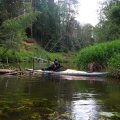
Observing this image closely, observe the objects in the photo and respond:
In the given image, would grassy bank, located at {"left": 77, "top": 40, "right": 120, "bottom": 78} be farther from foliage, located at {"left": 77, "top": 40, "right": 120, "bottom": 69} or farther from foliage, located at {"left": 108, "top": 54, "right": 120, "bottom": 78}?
foliage, located at {"left": 108, "top": 54, "right": 120, "bottom": 78}

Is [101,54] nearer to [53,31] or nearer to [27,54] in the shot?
[27,54]

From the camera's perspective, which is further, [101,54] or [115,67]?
[101,54]

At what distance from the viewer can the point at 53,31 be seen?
214ft

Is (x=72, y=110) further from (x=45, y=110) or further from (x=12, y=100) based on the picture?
(x=12, y=100)

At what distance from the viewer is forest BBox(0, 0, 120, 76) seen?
25516mm

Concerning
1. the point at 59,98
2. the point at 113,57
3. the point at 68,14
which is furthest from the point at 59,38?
the point at 59,98

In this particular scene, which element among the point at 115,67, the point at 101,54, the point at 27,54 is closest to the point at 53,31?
the point at 27,54

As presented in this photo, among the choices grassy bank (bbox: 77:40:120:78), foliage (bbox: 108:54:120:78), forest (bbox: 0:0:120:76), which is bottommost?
foliage (bbox: 108:54:120:78)

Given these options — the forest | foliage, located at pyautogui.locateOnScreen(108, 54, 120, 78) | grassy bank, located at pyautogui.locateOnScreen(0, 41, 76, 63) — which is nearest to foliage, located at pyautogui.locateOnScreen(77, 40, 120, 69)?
the forest

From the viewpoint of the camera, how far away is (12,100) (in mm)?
12039

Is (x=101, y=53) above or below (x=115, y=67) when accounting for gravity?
above

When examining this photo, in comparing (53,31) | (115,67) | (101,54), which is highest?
(53,31)

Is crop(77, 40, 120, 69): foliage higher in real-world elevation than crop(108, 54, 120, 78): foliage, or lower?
higher

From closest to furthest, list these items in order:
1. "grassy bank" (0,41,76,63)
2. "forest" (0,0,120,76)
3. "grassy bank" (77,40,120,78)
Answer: "grassy bank" (77,40,120,78)
"forest" (0,0,120,76)
"grassy bank" (0,41,76,63)
